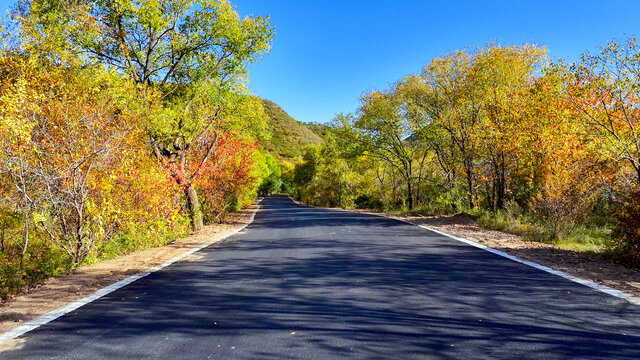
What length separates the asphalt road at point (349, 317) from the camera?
3324 mm

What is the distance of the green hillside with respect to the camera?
125500 millimetres

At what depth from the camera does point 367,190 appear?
3825cm

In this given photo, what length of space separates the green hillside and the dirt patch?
367 feet

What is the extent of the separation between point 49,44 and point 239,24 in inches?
235

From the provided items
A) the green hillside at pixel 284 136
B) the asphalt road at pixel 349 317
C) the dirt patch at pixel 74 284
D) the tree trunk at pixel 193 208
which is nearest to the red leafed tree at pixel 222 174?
the tree trunk at pixel 193 208

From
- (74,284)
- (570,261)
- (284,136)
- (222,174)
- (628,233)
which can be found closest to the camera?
(74,284)

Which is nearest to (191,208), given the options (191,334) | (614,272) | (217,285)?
(217,285)

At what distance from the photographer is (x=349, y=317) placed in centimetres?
414

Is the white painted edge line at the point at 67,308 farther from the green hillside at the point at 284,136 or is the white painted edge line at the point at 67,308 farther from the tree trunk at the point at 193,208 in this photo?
the green hillside at the point at 284,136

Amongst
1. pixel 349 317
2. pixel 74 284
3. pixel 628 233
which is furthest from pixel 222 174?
pixel 628 233

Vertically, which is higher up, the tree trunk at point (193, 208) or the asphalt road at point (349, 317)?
the tree trunk at point (193, 208)

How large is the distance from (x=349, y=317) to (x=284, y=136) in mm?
130350

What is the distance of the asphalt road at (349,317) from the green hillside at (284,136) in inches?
4508

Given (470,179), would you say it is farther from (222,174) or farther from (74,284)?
(74,284)
